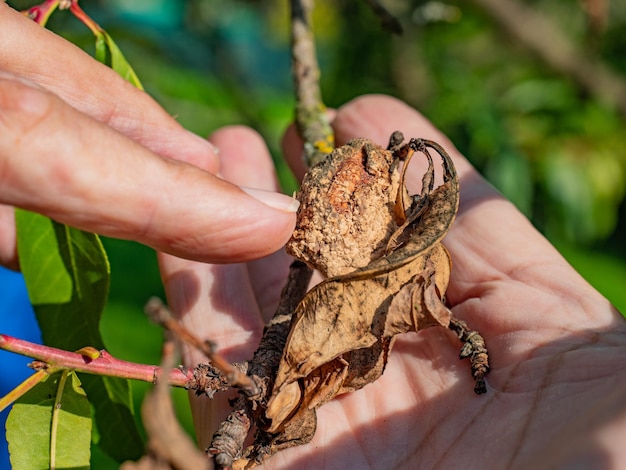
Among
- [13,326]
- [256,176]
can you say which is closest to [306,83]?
[256,176]

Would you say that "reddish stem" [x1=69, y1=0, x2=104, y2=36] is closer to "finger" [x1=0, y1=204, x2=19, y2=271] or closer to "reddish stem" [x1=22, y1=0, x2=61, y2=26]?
"reddish stem" [x1=22, y1=0, x2=61, y2=26]

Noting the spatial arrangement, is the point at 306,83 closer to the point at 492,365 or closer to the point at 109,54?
the point at 109,54

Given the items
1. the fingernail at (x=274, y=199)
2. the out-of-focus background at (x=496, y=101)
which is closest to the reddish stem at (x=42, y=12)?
the fingernail at (x=274, y=199)

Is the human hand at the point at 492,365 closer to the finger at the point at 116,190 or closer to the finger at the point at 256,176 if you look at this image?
the finger at the point at 256,176

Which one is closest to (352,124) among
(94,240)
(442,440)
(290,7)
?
(290,7)

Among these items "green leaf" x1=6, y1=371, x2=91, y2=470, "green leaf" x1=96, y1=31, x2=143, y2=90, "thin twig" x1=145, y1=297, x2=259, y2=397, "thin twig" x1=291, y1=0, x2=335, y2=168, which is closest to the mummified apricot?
"thin twig" x1=145, y1=297, x2=259, y2=397

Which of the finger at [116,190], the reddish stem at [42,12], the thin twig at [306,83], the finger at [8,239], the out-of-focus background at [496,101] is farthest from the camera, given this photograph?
the out-of-focus background at [496,101]
